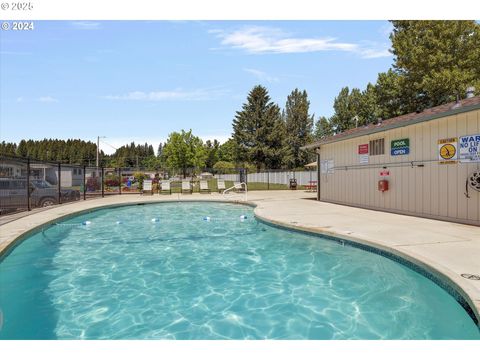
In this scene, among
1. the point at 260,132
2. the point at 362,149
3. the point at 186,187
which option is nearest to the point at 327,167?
the point at 362,149

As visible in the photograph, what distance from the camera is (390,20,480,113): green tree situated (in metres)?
27.3

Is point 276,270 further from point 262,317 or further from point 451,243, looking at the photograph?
point 451,243

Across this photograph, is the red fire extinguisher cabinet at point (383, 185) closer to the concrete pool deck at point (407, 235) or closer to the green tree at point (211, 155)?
the concrete pool deck at point (407, 235)

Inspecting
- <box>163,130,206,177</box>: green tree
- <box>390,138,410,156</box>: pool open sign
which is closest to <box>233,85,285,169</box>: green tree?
<box>163,130,206,177</box>: green tree

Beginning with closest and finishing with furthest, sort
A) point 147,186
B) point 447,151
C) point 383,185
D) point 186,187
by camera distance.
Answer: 1. point 447,151
2. point 383,185
3. point 147,186
4. point 186,187

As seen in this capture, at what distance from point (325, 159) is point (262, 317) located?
524 inches

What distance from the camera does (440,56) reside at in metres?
27.6

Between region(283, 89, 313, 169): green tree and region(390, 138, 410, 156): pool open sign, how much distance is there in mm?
44053

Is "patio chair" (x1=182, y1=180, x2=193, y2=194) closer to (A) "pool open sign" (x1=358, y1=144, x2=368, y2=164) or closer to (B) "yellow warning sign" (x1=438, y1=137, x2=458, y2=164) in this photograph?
(A) "pool open sign" (x1=358, y1=144, x2=368, y2=164)

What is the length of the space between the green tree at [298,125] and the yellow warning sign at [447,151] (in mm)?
46070

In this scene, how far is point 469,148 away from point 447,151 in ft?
→ 2.30

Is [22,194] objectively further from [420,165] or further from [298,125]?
[298,125]
